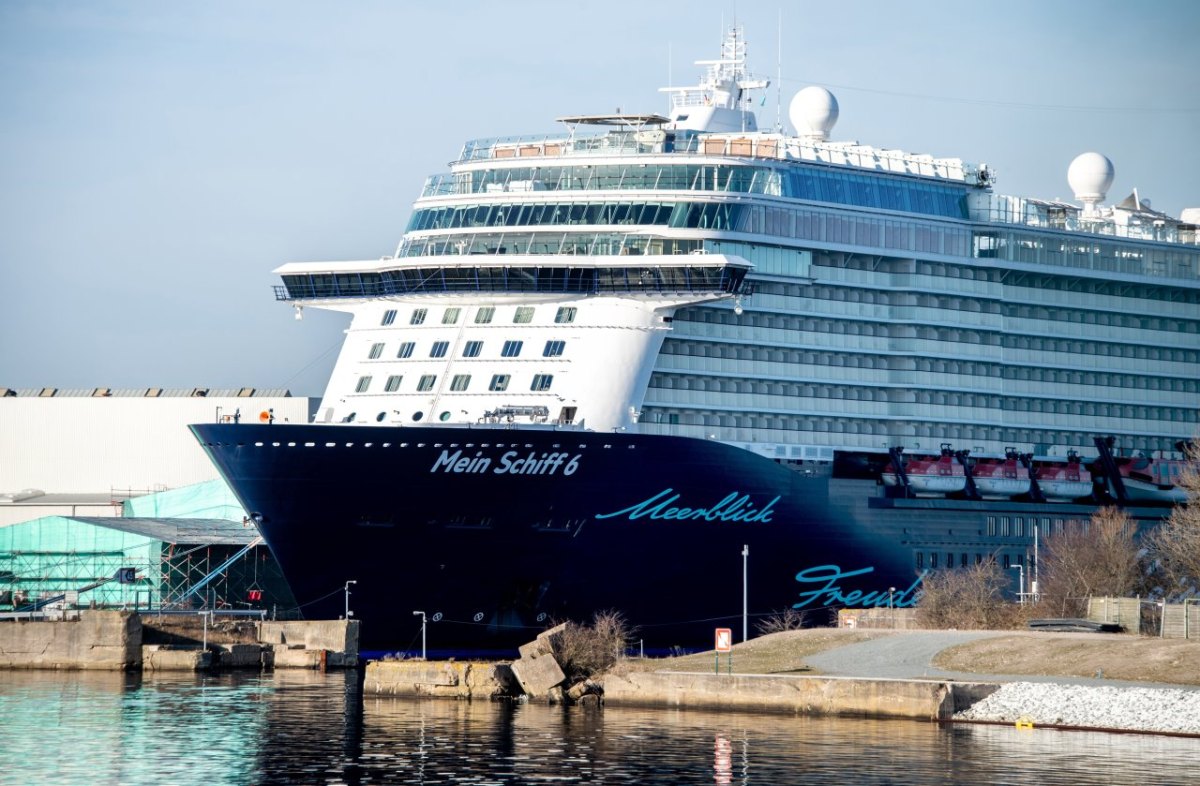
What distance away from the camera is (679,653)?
208 feet

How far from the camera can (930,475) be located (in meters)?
72.2

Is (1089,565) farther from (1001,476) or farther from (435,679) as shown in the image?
(435,679)

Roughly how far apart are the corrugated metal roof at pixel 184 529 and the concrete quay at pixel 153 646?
50.3 ft

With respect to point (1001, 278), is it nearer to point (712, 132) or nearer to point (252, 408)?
point (712, 132)

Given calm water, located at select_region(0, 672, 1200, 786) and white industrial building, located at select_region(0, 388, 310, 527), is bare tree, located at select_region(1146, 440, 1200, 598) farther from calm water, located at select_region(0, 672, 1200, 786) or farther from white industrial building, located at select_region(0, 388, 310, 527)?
white industrial building, located at select_region(0, 388, 310, 527)

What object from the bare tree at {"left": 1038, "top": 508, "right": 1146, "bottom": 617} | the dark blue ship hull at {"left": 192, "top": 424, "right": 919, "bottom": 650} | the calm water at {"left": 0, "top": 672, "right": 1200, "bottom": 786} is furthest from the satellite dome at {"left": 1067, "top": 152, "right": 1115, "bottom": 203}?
the calm water at {"left": 0, "top": 672, "right": 1200, "bottom": 786}

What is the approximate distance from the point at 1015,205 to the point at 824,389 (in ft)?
41.8

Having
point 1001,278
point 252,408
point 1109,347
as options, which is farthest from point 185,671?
point 252,408

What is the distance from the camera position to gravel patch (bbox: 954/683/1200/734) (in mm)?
44969

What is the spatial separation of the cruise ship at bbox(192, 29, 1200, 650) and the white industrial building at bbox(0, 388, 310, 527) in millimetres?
38578

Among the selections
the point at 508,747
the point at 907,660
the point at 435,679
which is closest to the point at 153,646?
the point at 435,679

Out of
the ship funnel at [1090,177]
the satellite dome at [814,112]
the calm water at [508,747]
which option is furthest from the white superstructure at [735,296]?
the calm water at [508,747]

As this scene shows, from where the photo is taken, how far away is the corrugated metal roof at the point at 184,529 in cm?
8243

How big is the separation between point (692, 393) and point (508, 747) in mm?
24720
